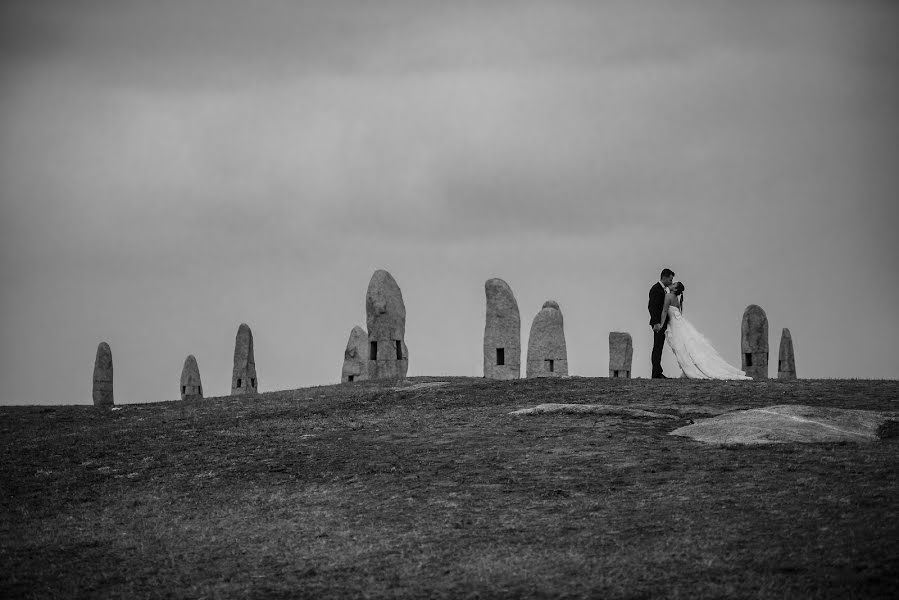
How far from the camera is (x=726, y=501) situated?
13297 millimetres

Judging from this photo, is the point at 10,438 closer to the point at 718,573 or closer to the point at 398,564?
the point at 398,564

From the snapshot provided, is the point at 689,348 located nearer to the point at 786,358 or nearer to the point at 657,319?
the point at 657,319

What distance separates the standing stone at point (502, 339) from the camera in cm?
3608

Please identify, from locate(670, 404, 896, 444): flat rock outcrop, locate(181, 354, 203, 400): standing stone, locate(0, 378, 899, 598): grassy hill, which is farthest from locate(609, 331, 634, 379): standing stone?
locate(670, 404, 896, 444): flat rock outcrop

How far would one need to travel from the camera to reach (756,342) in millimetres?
42000

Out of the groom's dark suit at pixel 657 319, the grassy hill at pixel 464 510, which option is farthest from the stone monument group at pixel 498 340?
the grassy hill at pixel 464 510

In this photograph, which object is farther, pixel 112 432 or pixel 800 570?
pixel 112 432

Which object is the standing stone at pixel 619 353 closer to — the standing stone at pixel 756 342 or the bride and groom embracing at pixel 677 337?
the standing stone at pixel 756 342

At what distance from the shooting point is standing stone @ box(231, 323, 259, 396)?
46.8m

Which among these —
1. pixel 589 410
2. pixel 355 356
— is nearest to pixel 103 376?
pixel 355 356

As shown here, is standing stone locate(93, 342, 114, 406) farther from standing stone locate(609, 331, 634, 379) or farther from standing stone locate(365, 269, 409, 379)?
standing stone locate(609, 331, 634, 379)

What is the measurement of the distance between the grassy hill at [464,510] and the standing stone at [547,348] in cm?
1478

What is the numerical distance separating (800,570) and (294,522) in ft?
22.6

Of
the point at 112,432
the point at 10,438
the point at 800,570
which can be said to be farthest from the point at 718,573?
the point at 10,438
